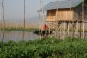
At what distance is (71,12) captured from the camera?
74.7ft

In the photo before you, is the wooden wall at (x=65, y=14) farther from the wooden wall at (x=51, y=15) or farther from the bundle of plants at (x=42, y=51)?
the bundle of plants at (x=42, y=51)

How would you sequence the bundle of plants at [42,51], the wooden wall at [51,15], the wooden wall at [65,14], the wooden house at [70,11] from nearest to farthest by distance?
the bundle of plants at [42,51] < the wooden house at [70,11] < the wooden wall at [65,14] < the wooden wall at [51,15]

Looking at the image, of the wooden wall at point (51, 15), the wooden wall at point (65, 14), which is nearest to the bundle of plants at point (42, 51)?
the wooden wall at point (65, 14)

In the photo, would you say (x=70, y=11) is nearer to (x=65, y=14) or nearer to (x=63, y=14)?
(x=65, y=14)

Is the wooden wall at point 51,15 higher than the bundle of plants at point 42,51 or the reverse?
higher

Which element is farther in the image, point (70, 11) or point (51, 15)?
point (51, 15)

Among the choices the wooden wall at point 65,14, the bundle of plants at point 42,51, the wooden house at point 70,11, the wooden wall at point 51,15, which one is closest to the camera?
the bundle of plants at point 42,51

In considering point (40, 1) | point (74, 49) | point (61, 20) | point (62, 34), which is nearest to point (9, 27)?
point (62, 34)

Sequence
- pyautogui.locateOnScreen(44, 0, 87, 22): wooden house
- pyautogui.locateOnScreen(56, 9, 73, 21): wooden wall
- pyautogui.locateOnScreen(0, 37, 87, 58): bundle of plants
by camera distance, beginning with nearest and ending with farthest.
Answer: pyautogui.locateOnScreen(0, 37, 87, 58): bundle of plants
pyautogui.locateOnScreen(44, 0, 87, 22): wooden house
pyautogui.locateOnScreen(56, 9, 73, 21): wooden wall

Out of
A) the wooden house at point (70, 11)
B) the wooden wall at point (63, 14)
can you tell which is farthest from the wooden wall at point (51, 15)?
the wooden house at point (70, 11)

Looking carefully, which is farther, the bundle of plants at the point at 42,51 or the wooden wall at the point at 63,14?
the wooden wall at the point at 63,14

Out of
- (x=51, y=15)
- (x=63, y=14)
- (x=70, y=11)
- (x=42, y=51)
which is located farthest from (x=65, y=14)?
(x=42, y=51)

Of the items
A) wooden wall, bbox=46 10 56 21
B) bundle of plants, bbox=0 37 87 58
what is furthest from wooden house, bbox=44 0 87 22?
bundle of plants, bbox=0 37 87 58

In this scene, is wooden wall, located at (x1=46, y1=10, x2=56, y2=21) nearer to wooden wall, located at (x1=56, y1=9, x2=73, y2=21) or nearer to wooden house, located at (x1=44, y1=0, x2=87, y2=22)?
wooden house, located at (x1=44, y1=0, x2=87, y2=22)
